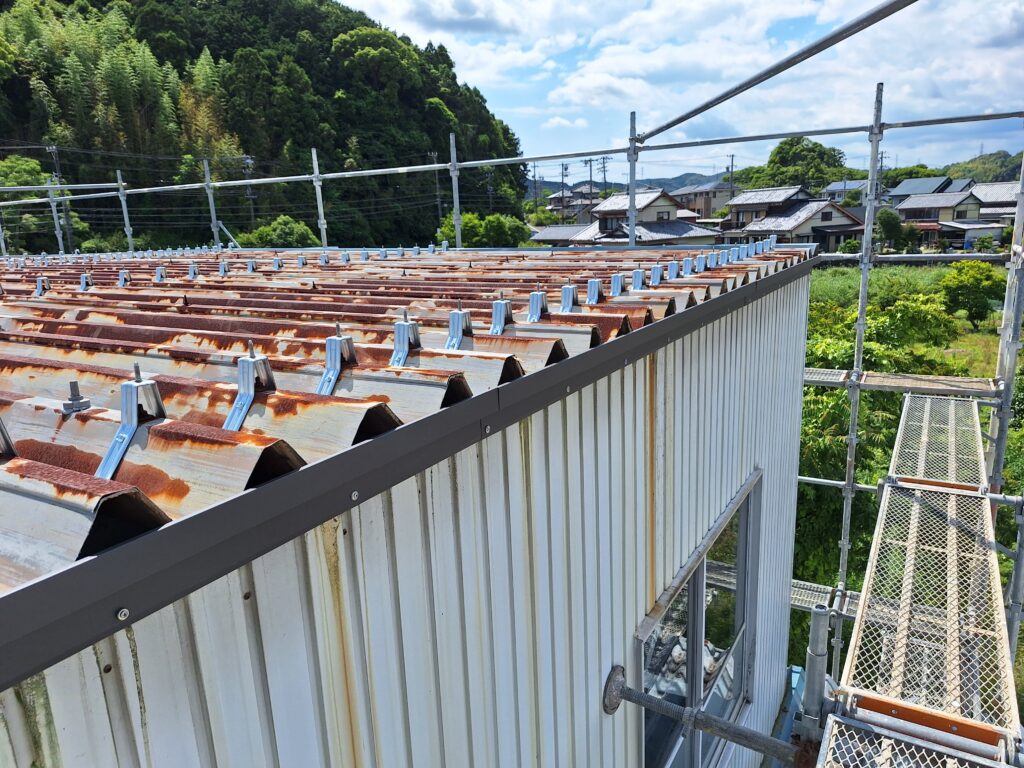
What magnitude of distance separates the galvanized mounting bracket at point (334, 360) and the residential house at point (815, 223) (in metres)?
36.8

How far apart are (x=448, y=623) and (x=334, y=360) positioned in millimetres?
753

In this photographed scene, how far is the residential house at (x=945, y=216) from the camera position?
145ft

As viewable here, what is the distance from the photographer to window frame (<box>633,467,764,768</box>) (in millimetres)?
3163

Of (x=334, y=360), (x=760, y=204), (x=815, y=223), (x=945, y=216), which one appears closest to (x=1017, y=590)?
(x=334, y=360)

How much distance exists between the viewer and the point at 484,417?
5.52ft

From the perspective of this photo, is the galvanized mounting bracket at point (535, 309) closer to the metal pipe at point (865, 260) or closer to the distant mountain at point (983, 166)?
the metal pipe at point (865, 260)

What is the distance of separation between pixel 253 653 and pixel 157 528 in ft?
1.35

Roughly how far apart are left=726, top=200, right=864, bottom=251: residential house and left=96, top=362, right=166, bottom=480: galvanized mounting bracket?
3728 cm

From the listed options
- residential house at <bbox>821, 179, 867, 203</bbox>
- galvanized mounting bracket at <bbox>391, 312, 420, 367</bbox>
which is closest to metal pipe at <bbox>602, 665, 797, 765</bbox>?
galvanized mounting bracket at <bbox>391, 312, 420, 367</bbox>

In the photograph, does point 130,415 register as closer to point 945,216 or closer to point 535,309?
point 535,309

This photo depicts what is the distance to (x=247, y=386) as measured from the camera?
1536 millimetres

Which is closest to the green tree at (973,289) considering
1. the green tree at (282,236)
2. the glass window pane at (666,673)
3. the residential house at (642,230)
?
the residential house at (642,230)

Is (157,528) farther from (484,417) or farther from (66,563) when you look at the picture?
(484,417)

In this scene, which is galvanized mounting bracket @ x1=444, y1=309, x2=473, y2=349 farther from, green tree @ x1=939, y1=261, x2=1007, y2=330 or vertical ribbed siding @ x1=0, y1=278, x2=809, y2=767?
green tree @ x1=939, y1=261, x2=1007, y2=330
